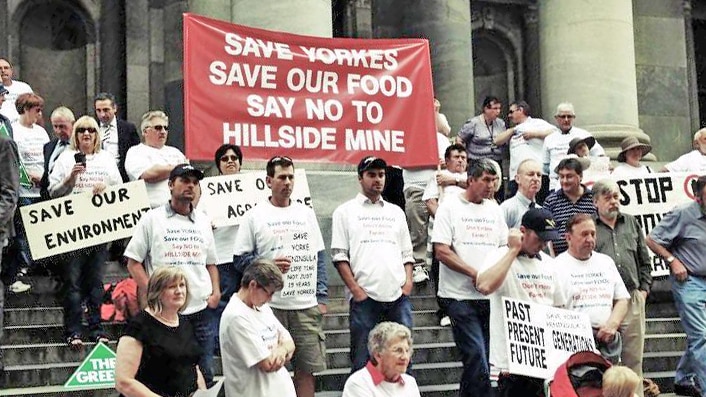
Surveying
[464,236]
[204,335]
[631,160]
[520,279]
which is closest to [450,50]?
A: [631,160]

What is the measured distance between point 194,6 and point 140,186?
4.95 metres

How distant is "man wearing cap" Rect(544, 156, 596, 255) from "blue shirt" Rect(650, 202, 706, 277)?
99 centimetres

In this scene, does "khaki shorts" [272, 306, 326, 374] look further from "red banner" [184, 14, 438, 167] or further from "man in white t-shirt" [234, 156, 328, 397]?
"red banner" [184, 14, 438, 167]

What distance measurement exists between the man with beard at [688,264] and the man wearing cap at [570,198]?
996mm

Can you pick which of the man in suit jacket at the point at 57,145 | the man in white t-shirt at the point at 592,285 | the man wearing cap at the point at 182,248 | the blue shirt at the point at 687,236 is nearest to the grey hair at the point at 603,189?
the man in white t-shirt at the point at 592,285

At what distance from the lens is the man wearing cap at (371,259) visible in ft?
A: 28.3

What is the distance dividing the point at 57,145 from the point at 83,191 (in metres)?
0.70

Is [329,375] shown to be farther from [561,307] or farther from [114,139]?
[114,139]

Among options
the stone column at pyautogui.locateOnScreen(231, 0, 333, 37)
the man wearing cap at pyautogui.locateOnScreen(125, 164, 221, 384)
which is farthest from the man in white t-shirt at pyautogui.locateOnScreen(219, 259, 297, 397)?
the stone column at pyautogui.locateOnScreen(231, 0, 333, 37)

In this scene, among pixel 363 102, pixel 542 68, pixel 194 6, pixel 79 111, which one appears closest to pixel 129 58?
pixel 79 111

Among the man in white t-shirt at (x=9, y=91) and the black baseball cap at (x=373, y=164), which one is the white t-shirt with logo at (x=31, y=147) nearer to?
the man in white t-shirt at (x=9, y=91)

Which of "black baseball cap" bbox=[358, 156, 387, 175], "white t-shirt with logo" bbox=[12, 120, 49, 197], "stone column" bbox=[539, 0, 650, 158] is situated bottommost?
"black baseball cap" bbox=[358, 156, 387, 175]

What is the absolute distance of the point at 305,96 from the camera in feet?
36.5

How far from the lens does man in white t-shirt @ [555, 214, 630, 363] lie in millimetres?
8492
